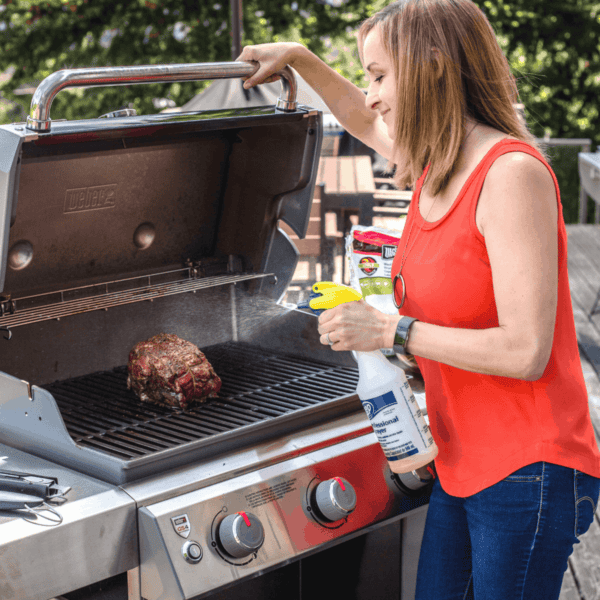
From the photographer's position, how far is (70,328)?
68.9 inches

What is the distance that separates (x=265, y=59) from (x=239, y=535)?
1.00 meters

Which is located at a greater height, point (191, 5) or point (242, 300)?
point (191, 5)

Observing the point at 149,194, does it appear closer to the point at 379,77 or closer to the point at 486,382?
the point at 379,77

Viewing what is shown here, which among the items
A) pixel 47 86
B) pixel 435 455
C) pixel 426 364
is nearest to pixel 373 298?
pixel 426 364

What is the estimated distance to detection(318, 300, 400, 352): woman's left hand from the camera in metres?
1.31

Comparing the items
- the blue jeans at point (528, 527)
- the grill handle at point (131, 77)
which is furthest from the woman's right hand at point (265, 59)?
the blue jeans at point (528, 527)

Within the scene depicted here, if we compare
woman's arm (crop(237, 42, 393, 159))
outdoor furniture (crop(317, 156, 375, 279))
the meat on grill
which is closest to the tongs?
the meat on grill

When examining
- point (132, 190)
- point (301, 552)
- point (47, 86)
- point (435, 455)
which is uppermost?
point (47, 86)

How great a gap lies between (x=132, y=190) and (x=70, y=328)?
355mm

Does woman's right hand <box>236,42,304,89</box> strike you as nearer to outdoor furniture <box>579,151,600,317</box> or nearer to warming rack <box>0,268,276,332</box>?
warming rack <box>0,268,276,332</box>

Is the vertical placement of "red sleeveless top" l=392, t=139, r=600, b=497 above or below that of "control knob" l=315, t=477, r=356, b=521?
above

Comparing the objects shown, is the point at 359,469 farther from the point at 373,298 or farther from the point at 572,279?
the point at 572,279

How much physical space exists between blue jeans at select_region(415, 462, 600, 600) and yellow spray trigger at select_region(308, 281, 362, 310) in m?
0.43

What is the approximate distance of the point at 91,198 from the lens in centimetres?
166
